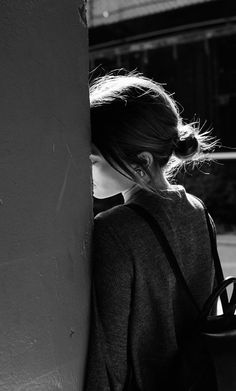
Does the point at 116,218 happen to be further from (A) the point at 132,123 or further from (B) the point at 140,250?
(A) the point at 132,123

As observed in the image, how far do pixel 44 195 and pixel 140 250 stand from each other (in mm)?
310

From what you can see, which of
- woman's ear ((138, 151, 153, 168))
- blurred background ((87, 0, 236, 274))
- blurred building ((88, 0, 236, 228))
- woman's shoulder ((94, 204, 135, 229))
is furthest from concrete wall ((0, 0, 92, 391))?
blurred building ((88, 0, 236, 228))

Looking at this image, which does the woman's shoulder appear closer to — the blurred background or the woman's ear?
the woman's ear

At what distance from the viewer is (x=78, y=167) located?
1.29 m

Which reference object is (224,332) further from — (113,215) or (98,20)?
(98,20)

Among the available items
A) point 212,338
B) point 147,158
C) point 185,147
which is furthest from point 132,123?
point 212,338

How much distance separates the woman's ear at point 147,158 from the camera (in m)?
1.42

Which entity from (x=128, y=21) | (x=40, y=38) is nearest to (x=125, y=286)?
(x=40, y=38)

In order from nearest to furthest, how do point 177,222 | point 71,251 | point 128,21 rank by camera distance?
1. point 71,251
2. point 177,222
3. point 128,21

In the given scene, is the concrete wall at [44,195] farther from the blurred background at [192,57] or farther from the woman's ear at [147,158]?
the blurred background at [192,57]

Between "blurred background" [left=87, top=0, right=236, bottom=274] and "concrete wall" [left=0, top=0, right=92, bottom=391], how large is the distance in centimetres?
620

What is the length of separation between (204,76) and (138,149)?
1191 centimetres

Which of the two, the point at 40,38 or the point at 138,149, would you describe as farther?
the point at 138,149

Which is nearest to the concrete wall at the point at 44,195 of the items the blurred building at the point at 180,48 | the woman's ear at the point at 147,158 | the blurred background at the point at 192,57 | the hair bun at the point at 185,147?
the woman's ear at the point at 147,158
